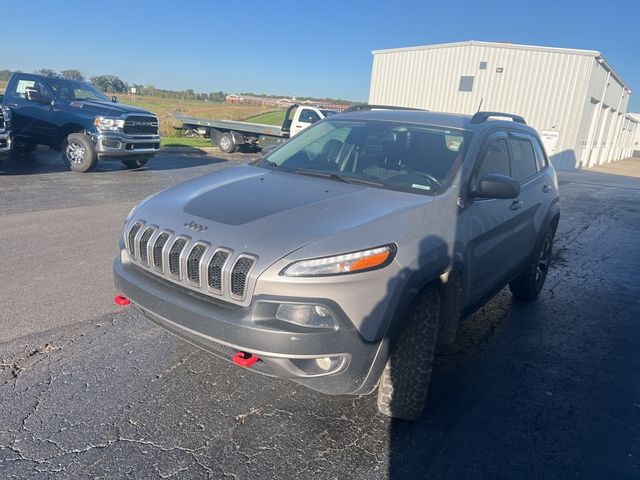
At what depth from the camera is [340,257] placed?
2449 mm

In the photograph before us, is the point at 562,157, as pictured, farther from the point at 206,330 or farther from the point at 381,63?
the point at 206,330

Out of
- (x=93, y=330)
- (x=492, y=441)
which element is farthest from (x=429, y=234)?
(x=93, y=330)

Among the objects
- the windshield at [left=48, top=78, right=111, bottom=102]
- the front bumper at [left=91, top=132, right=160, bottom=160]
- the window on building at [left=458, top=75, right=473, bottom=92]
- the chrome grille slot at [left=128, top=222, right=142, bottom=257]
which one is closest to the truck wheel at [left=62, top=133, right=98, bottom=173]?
the front bumper at [left=91, top=132, right=160, bottom=160]

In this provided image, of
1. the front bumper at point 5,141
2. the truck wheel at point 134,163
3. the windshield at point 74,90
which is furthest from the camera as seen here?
the truck wheel at point 134,163

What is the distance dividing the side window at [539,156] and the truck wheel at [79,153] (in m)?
9.39

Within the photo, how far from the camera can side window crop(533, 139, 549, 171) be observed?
16.4 ft

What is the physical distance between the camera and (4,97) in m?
11.9

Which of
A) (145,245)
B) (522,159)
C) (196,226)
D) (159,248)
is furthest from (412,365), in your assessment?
(522,159)

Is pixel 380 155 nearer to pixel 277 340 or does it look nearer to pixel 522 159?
pixel 522 159

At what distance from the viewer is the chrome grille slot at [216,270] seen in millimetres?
2520

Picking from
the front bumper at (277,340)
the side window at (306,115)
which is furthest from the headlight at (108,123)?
the front bumper at (277,340)

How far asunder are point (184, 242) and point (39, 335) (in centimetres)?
177

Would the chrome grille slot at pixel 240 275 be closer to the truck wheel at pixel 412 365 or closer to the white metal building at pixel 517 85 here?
the truck wheel at pixel 412 365

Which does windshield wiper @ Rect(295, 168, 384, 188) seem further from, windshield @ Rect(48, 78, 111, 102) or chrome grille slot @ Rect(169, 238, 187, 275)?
windshield @ Rect(48, 78, 111, 102)
